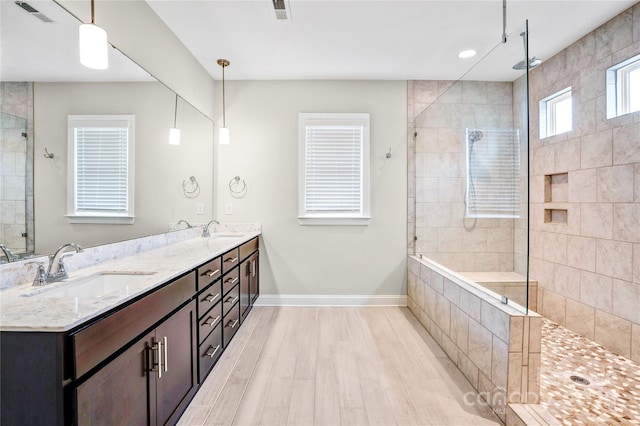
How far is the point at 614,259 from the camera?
2.24m

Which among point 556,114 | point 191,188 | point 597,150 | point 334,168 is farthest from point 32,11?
point 556,114

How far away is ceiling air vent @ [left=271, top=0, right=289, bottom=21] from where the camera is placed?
1.97 m

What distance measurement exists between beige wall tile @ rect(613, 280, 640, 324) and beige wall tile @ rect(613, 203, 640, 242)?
339mm

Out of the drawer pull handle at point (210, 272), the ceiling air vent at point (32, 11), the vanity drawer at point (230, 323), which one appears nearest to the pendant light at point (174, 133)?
the ceiling air vent at point (32, 11)

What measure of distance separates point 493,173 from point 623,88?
1.13 meters

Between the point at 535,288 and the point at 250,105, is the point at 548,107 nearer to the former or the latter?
the point at 535,288

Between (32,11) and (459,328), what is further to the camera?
(459,328)

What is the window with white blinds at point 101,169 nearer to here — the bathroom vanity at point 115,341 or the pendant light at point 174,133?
the bathroom vanity at point 115,341

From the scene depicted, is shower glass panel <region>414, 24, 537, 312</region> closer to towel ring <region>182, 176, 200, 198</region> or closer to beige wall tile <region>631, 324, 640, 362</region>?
beige wall tile <region>631, 324, 640, 362</region>

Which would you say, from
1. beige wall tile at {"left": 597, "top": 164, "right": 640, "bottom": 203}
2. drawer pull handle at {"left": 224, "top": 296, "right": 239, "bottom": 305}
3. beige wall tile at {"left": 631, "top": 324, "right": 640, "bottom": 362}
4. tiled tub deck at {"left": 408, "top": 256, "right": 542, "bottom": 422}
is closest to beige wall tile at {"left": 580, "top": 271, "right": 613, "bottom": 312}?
beige wall tile at {"left": 631, "top": 324, "right": 640, "bottom": 362}

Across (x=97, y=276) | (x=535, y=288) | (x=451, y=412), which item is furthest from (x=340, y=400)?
(x=535, y=288)

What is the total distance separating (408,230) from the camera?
11.0ft

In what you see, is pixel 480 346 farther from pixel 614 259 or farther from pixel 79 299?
pixel 79 299

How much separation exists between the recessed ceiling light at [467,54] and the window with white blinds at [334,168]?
3.43 feet
